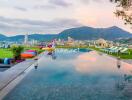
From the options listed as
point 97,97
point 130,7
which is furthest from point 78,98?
point 130,7

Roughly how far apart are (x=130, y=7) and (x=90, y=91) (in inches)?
296

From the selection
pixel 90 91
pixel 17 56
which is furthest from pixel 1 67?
pixel 90 91

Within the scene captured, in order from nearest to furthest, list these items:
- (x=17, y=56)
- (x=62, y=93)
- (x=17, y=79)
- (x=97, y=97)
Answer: (x=97, y=97) → (x=62, y=93) → (x=17, y=79) → (x=17, y=56)

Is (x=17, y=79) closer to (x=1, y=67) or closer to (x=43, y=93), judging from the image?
(x=43, y=93)

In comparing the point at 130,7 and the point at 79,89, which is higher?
the point at 130,7

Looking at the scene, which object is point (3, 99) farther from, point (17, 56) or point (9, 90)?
point (17, 56)

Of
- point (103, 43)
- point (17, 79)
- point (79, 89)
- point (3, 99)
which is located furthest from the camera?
point (103, 43)

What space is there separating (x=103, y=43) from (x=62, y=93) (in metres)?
46.7

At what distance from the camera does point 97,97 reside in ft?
26.7

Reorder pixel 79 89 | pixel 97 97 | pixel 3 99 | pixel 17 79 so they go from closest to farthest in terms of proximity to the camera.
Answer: pixel 3 99 → pixel 97 97 → pixel 79 89 → pixel 17 79

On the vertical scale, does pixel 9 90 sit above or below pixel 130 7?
below

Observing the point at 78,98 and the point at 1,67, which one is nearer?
the point at 78,98

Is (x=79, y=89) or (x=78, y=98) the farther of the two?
(x=79, y=89)

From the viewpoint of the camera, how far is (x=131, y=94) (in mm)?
8734
